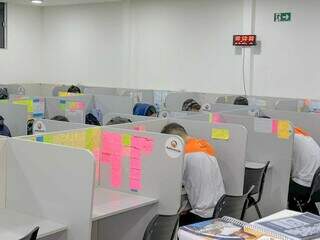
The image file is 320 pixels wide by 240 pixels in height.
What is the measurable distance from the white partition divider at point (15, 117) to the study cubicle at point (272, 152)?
179 centimetres

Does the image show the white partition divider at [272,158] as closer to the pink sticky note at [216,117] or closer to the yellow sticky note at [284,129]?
the yellow sticky note at [284,129]

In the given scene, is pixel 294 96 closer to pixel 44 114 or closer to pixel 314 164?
pixel 314 164

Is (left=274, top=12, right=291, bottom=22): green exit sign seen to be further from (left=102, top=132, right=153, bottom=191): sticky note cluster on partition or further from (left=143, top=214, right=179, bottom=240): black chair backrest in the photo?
(left=143, top=214, right=179, bottom=240): black chair backrest

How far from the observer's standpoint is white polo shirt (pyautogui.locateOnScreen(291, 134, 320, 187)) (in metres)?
4.27

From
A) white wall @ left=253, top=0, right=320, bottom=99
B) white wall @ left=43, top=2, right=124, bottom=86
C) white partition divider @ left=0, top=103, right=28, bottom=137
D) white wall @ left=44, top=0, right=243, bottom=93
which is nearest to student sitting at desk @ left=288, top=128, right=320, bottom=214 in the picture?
white wall @ left=253, top=0, right=320, bottom=99

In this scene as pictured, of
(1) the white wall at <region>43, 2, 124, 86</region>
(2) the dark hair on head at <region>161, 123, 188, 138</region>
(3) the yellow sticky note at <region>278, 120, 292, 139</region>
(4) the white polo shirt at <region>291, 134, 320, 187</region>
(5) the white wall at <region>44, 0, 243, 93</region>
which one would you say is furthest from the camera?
(1) the white wall at <region>43, 2, 124, 86</region>

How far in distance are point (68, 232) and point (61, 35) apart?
7.39 meters

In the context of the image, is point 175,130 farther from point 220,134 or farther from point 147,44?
point 147,44

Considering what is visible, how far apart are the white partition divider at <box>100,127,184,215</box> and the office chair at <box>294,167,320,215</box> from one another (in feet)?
4.78

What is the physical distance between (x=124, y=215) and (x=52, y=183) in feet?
2.48

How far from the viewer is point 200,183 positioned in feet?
10.8

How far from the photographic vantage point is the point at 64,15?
938 centimetres

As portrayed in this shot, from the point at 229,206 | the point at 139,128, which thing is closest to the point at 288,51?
the point at 139,128

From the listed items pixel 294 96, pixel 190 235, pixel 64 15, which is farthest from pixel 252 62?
pixel 190 235
